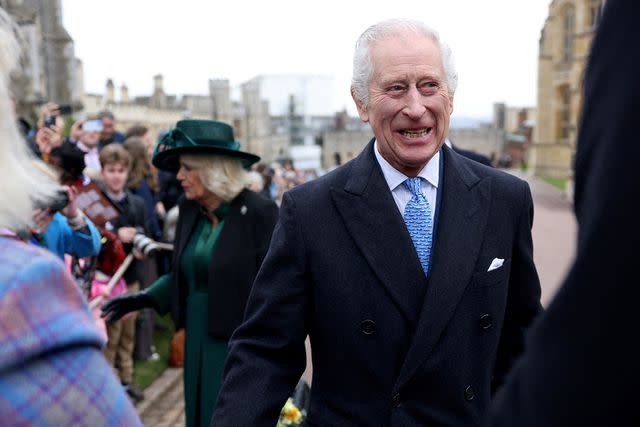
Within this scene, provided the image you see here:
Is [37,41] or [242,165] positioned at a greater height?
[37,41]

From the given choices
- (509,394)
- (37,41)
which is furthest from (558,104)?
(509,394)

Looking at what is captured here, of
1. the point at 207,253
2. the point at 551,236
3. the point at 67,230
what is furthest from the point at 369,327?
the point at 551,236

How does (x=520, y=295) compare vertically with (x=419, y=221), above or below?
below

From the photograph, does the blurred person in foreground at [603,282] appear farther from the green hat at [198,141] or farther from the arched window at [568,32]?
the arched window at [568,32]

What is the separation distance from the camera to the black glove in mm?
4312

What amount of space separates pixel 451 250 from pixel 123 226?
4.98 metres

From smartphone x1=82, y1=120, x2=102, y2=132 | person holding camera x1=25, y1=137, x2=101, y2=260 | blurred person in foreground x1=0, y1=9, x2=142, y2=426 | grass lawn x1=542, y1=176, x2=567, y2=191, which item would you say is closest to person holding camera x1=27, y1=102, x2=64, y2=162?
smartphone x1=82, y1=120, x2=102, y2=132

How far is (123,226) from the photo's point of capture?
6859mm

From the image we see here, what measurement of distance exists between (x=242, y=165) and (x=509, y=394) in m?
4.34

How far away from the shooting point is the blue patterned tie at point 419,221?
2.51 meters

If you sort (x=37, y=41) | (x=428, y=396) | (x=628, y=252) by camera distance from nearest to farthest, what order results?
(x=628, y=252)
(x=428, y=396)
(x=37, y=41)

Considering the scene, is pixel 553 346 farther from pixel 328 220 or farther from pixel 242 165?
pixel 242 165

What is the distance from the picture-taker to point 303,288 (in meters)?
2.52

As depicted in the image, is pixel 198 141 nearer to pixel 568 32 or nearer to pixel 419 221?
pixel 419 221
